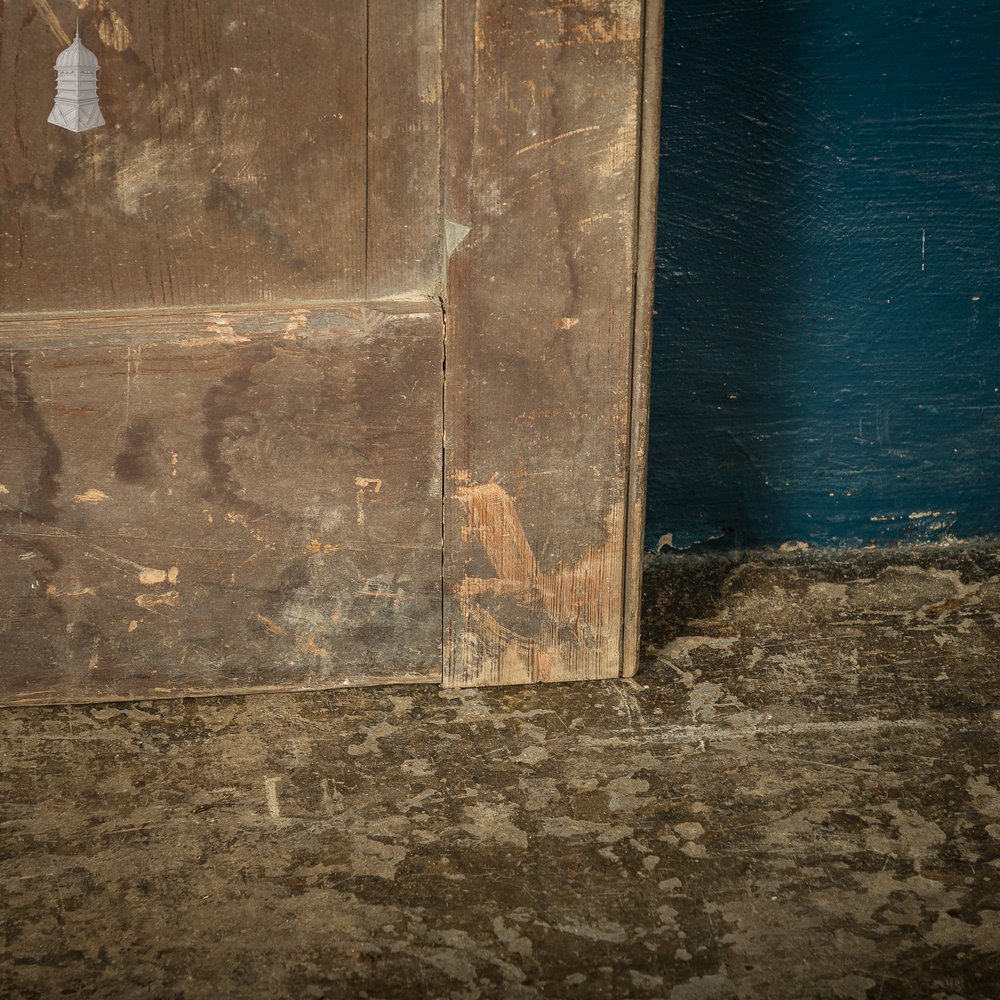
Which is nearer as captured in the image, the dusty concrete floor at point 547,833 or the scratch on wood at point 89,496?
the dusty concrete floor at point 547,833

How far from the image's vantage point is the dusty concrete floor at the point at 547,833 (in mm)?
1227

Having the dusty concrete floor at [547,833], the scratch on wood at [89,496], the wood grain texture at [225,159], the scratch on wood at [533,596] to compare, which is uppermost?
the wood grain texture at [225,159]

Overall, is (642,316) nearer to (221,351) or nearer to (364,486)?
(364,486)

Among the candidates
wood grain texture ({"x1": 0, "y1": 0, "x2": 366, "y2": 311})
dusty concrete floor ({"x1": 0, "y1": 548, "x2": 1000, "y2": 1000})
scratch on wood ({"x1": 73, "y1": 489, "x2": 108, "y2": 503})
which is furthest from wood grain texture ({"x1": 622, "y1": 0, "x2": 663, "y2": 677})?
scratch on wood ({"x1": 73, "y1": 489, "x2": 108, "y2": 503})

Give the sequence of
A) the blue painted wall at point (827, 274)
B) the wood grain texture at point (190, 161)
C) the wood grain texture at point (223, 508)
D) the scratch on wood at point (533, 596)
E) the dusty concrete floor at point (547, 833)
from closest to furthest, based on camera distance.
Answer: the dusty concrete floor at point (547, 833) < the wood grain texture at point (190, 161) < the wood grain texture at point (223, 508) < the scratch on wood at point (533, 596) < the blue painted wall at point (827, 274)

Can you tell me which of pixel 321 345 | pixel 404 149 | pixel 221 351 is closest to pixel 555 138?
pixel 404 149

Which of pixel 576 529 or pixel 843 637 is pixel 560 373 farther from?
pixel 843 637

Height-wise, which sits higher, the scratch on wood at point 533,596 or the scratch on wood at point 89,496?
the scratch on wood at point 89,496

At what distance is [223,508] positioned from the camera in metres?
1.63

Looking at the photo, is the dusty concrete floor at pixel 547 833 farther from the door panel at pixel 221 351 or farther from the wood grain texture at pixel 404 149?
the wood grain texture at pixel 404 149

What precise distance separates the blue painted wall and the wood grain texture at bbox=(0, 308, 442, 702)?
0.64m

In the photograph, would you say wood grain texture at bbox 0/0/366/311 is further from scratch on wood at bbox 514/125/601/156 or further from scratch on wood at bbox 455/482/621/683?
scratch on wood at bbox 455/482/621/683

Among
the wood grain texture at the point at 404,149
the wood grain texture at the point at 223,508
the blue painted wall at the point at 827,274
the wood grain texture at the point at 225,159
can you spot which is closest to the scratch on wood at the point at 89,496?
the wood grain texture at the point at 223,508

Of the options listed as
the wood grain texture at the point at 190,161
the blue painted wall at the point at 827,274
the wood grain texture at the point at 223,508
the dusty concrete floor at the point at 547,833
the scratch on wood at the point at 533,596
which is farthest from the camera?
the blue painted wall at the point at 827,274
